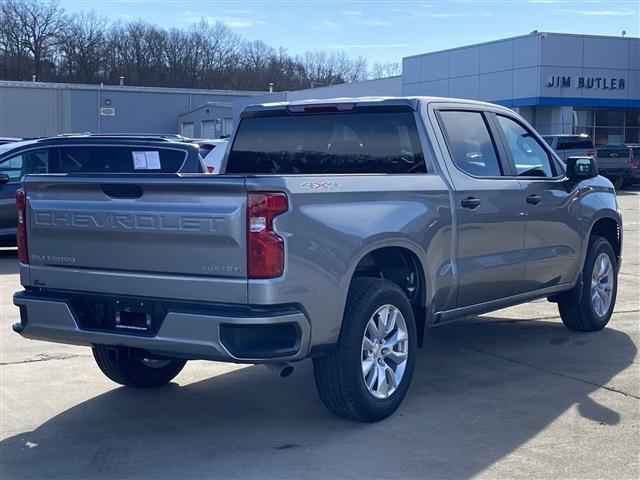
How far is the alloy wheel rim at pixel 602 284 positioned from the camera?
807 cm

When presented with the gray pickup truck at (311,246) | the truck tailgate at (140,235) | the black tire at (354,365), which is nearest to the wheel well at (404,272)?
the gray pickup truck at (311,246)

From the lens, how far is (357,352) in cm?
525

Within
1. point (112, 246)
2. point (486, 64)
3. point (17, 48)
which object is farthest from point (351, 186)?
point (17, 48)

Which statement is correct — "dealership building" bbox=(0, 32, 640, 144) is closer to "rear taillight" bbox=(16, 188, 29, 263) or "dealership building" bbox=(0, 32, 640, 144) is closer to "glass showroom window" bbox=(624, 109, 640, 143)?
"glass showroom window" bbox=(624, 109, 640, 143)

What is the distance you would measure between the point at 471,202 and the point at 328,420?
5.98 ft

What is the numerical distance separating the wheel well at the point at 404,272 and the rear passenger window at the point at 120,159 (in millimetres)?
7109

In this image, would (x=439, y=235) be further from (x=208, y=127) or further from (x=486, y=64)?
(x=208, y=127)

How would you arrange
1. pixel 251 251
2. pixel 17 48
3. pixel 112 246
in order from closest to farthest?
pixel 251 251, pixel 112 246, pixel 17 48

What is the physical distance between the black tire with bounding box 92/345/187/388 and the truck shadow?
9cm

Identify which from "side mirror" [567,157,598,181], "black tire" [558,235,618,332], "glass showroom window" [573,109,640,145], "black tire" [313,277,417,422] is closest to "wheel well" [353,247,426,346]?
"black tire" [313,277,417,422]

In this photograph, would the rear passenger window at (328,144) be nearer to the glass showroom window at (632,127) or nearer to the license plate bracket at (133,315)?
the license plate bracket at (133,315)

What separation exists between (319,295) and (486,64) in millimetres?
36951

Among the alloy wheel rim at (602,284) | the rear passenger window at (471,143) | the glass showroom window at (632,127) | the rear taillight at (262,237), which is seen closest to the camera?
the rear taillight at (262,237)

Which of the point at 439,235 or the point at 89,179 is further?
the point at 439,235
